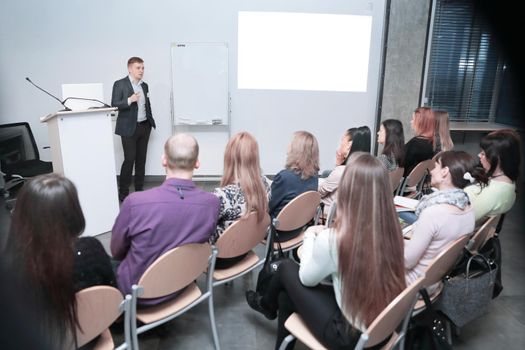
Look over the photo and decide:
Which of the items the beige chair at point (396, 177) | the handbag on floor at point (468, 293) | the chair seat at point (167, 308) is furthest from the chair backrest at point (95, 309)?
the beige chair at point (396, 177)

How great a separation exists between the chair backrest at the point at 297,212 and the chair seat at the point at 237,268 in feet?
0.75

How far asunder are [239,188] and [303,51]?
3227 millimetres

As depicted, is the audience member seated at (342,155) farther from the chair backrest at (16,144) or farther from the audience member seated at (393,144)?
the chair backrest at (16,144)

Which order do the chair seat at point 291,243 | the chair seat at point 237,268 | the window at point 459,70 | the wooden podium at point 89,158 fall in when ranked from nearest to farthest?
the chair seat at point 237,268
the chair seat at point 291,243
the wooden podium at point 89,158
the window at point 459,70

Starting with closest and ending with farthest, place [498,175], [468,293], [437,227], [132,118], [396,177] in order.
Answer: [437,227] < [468,293] < [498,175] < [396,177] < [132,118]

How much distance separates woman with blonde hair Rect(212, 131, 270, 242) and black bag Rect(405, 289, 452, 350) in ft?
2.82

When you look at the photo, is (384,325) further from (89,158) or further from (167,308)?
(89,158)

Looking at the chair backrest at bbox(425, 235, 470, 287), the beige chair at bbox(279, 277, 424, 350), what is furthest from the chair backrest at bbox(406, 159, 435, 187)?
the beige chair at bbox(279, 277, 424, 350)

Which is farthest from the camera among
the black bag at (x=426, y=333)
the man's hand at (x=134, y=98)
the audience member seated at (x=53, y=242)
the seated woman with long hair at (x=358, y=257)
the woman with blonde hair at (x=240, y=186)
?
the man's hand at (x=134, y=98)

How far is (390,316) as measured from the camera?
128 centimetres

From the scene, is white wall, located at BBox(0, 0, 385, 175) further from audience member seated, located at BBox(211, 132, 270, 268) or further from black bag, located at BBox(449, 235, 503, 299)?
black bag, located at BBox(449, 235, 503, 299)

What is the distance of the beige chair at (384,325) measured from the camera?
1247mm

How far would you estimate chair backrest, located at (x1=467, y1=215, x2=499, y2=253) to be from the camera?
1.89m

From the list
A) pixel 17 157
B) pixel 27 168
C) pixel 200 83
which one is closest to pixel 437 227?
pixel 200 83
